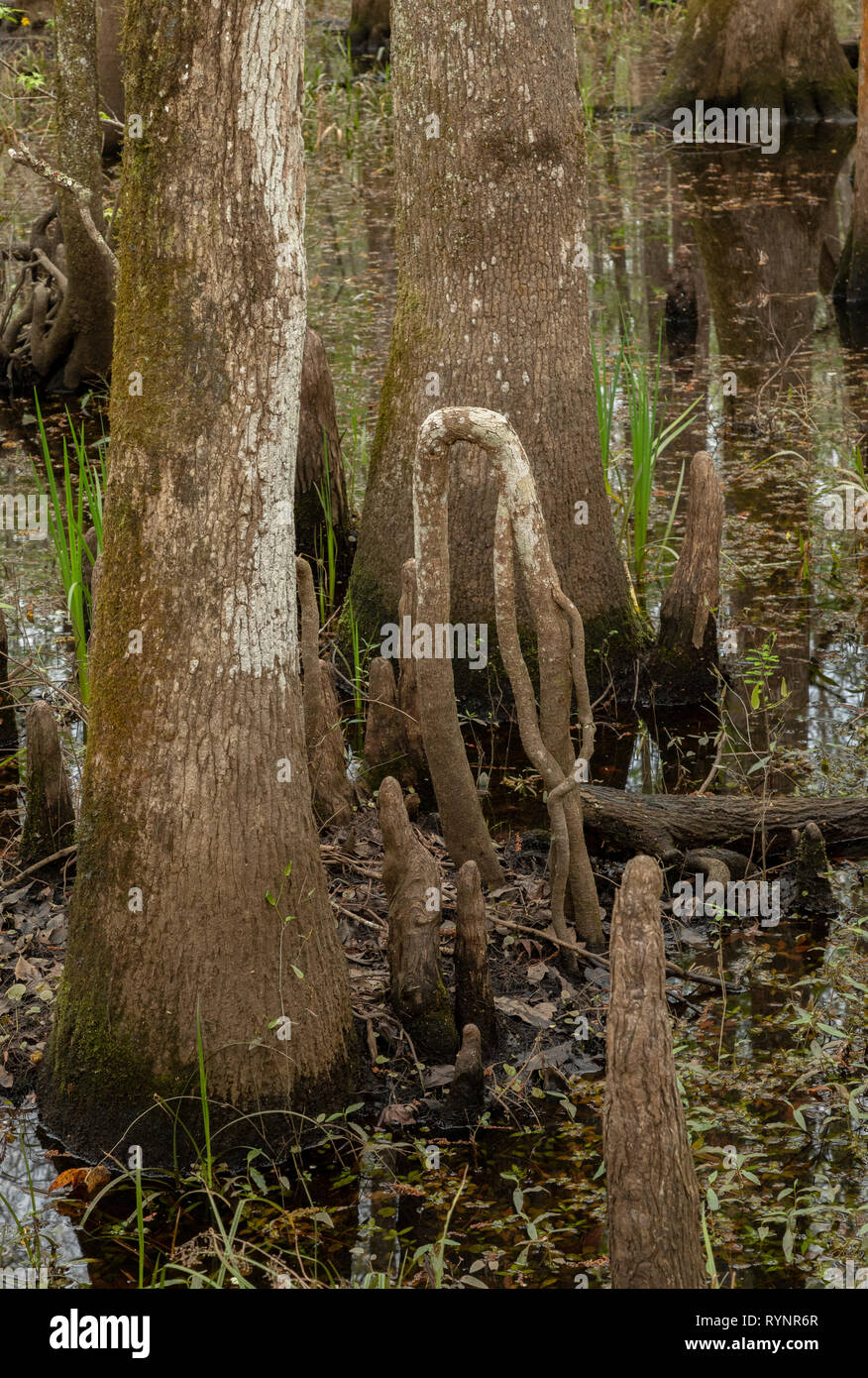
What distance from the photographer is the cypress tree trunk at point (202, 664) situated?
158 inches

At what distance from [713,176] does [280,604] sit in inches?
550

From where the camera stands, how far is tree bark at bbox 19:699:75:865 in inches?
226

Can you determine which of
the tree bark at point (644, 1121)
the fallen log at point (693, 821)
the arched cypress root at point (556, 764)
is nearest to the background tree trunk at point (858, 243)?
the fallen log at point (693, 821)

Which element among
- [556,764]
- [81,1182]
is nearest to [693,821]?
[556,764]

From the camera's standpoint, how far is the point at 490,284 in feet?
22.1

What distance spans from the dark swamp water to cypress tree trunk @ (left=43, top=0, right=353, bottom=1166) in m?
0.30

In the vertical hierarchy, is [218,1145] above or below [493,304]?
below

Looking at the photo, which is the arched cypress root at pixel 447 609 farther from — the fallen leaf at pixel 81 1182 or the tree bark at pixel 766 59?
the tree bark at pixel 766 59

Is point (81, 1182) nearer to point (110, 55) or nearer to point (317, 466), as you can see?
point (317, 466)

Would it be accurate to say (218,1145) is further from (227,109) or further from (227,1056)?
(227,109)

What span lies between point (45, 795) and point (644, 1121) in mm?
3107

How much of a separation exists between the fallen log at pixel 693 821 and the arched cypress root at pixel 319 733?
35.8 inches

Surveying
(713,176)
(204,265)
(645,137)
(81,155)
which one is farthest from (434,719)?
(645,137)
